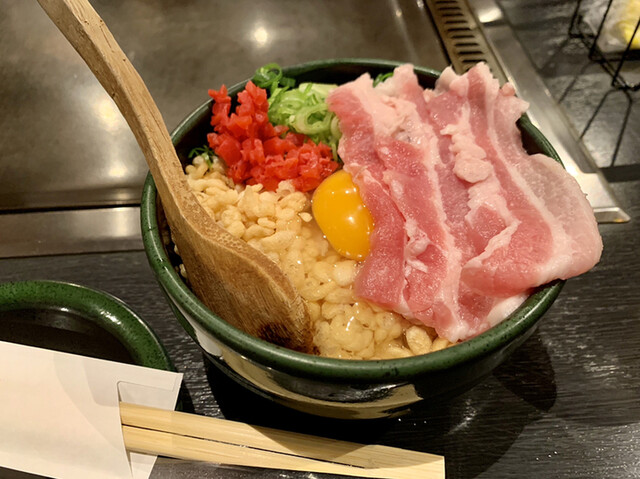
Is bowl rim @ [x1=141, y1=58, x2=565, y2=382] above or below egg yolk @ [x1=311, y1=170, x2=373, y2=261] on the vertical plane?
above

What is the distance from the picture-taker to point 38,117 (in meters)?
2.06

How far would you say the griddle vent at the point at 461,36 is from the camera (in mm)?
2131

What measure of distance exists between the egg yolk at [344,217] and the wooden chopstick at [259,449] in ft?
1.52

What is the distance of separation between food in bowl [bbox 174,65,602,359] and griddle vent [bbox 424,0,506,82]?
80cm

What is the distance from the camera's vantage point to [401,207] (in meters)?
1.26

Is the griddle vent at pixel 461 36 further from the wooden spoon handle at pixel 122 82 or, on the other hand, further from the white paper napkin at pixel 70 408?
the white paper napkin at pixel 70 408

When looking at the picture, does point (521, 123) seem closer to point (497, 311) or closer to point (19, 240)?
point (497, 311)

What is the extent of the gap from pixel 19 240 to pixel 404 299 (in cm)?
125

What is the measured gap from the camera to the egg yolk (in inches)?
51.9

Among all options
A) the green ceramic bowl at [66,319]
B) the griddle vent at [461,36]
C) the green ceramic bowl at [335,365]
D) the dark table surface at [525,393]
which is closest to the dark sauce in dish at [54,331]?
the green ceramic bowl at [66,319]

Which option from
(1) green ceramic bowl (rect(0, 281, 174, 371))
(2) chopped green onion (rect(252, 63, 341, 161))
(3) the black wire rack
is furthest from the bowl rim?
(3) the black wire rack

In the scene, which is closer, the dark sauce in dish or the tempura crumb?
the tempura crumb

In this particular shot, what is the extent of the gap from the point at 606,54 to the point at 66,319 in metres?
2.32

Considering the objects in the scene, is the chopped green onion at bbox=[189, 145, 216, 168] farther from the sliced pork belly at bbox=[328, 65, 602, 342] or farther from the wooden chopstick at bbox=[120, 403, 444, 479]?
the wooden chopstick at bbox=[120, 403, 444, 479]
